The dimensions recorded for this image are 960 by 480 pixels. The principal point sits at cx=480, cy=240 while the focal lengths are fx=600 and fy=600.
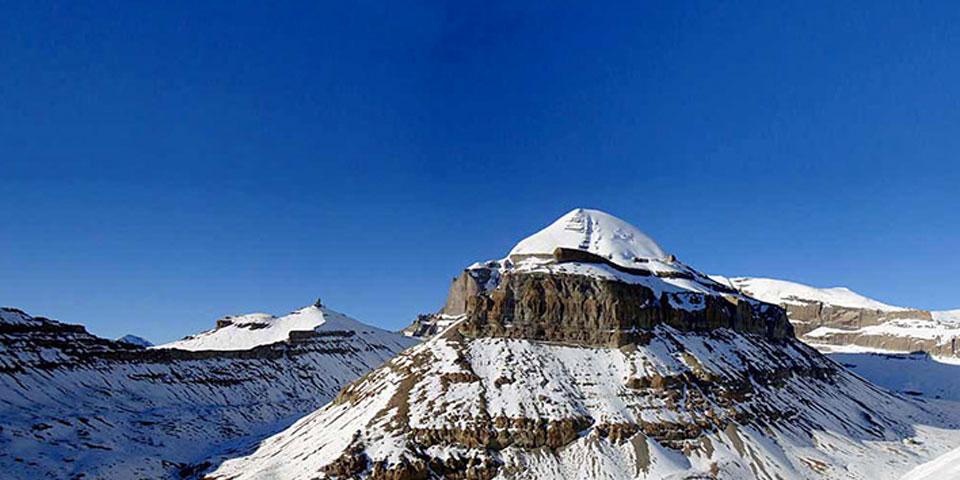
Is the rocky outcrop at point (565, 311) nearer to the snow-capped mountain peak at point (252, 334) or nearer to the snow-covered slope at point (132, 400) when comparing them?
the snow-covered slope at point (132, 400)

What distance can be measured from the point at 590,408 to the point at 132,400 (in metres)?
90.8

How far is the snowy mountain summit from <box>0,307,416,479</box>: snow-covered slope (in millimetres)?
20276

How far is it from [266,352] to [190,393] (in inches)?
1169

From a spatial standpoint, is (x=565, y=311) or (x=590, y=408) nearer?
(x=590, y=408)

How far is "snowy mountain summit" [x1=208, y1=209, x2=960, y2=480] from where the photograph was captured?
229 feet

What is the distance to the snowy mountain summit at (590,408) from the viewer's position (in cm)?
6981

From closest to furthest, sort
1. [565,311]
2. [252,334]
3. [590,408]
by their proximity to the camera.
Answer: [590,408] → [565,311] → [252,334]

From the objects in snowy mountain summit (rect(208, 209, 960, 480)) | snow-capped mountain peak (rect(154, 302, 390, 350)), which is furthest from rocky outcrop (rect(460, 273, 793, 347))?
snow-capped mountain peak (rect(154, 302, 390, 350))

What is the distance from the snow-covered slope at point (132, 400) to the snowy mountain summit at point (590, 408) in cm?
2028

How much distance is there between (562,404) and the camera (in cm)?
7600

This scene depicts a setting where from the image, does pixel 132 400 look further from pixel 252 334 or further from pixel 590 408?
pixel 590 408

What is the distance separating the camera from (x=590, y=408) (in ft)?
252

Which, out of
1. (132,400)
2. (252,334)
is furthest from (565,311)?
(252,334)

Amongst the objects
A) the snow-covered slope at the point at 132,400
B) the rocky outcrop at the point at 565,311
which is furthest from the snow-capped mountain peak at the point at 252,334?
the rocky outcrop at the point at 565,311
